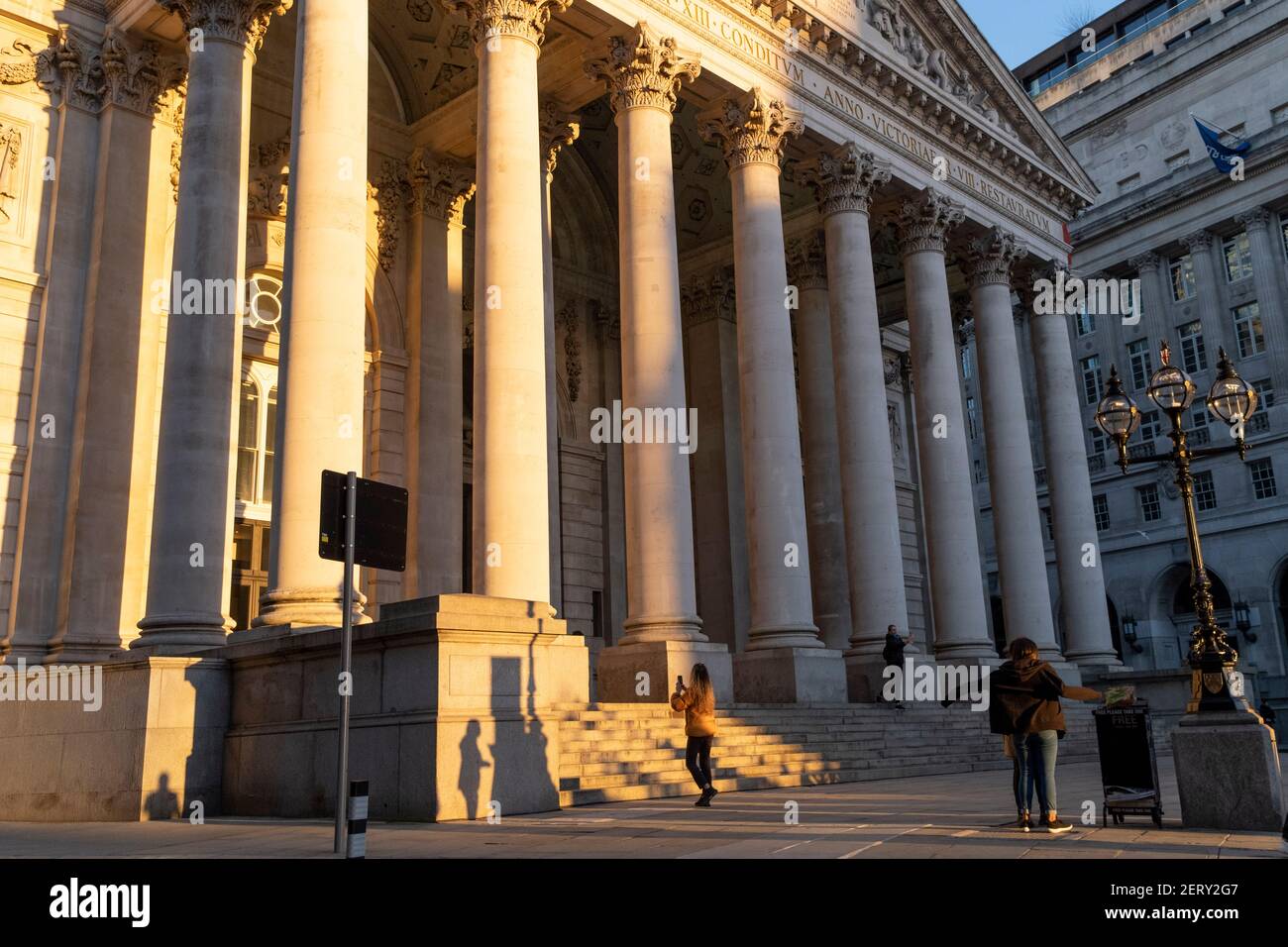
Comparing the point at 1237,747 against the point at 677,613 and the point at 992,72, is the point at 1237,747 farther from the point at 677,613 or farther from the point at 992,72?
the point at 992,72

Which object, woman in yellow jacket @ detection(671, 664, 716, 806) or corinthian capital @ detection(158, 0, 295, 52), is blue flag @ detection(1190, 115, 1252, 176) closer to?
corinthian capital @ detection(158, 0, 295, 52)

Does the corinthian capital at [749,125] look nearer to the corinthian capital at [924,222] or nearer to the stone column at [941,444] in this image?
the corinthian capital at [924,222]

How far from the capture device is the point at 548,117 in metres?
27.0

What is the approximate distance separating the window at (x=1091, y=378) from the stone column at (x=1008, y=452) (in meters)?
24.7

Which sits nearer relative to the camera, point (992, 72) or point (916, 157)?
point (916, 157)

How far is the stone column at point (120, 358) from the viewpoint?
20.6m

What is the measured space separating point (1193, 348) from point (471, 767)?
50.3 meters

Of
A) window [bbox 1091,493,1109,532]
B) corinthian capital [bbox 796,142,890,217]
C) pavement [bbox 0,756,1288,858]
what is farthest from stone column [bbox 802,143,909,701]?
window [bbox 1091,493,1109,532]

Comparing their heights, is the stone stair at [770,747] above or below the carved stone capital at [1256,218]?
below

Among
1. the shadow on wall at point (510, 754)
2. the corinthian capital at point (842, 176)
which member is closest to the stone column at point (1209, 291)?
the corinthian capital at point (842, 176)

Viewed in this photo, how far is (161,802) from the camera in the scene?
1628cm
